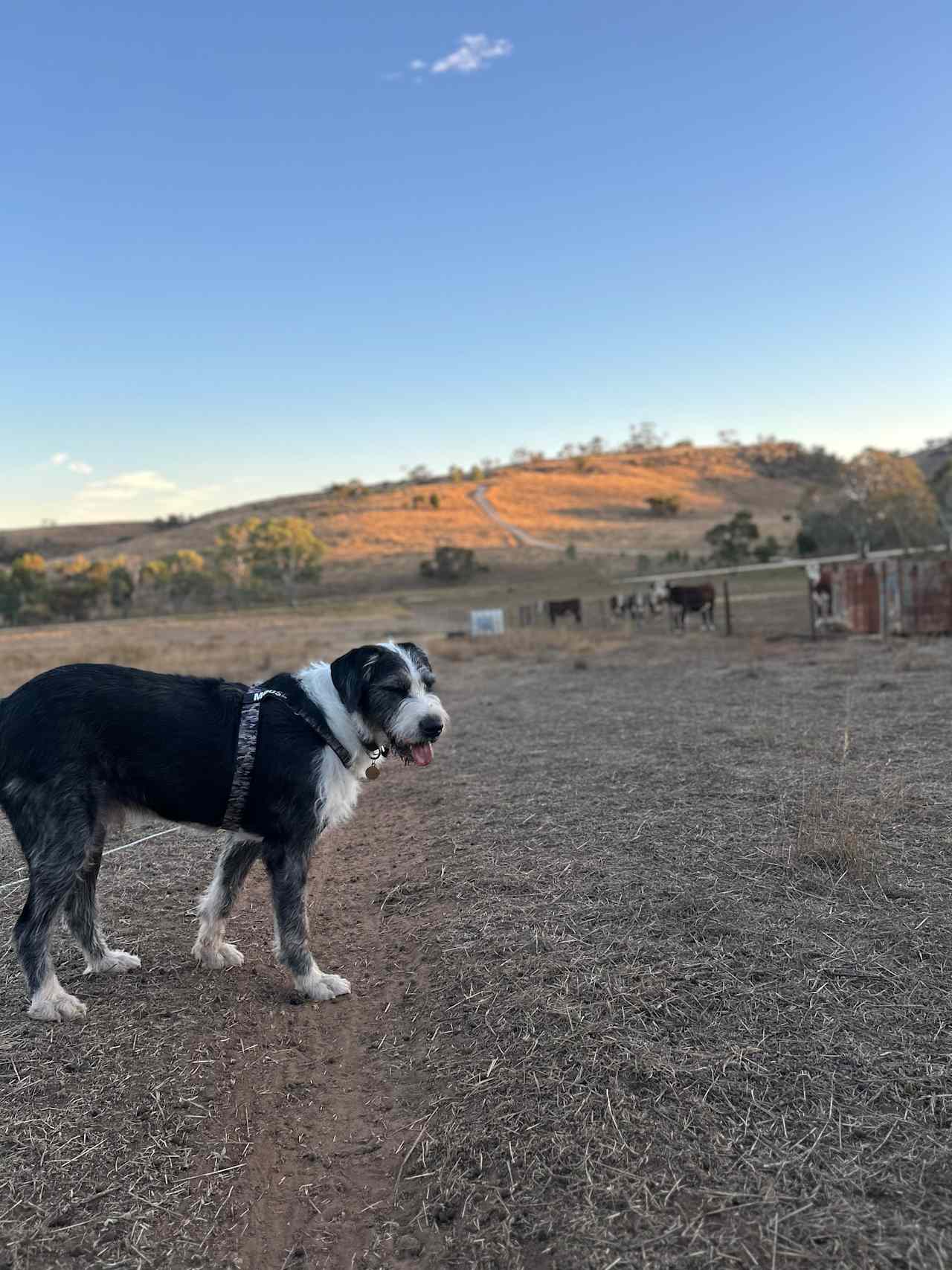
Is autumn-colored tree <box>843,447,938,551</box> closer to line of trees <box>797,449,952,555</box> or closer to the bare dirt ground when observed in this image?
line of trees <box>797,449,952,555</box>

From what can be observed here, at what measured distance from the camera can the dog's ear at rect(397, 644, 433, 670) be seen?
4.39m

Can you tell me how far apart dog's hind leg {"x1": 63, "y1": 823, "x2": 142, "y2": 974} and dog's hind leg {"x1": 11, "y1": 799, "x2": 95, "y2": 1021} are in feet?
0.83

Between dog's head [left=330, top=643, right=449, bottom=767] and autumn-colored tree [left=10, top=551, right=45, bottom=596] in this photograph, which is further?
autumn-colored tree [left=10, top=551, right=45, bottom=596]

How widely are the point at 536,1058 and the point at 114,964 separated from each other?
2.37m

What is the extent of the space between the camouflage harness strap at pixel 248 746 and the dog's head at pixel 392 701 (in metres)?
0.19

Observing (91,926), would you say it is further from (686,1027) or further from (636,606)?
(636,606)

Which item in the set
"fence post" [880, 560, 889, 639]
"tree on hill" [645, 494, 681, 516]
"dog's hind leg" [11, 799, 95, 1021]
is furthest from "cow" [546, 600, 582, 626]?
"tree on hill" [645, 494, 681, 516]

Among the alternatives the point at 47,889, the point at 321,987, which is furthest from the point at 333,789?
the point at 47,889

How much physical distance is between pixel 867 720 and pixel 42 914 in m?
7.63

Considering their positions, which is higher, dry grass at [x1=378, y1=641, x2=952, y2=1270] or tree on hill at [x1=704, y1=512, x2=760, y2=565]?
tree on hill at [x1=704, y1=512, x2=760, y2=565]

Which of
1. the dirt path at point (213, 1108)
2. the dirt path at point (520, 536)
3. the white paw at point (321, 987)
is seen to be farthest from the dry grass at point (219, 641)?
the dirt path at point (520, 536)

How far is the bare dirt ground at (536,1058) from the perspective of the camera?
252 centimetres

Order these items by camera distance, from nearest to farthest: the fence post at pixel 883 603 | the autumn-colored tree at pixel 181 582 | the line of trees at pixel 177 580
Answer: the fence post at pixel 883 603 < the line of trees at pixel 177 580 < the autumn-colored tree at pixel 181 582

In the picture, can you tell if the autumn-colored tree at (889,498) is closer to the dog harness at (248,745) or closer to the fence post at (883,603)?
the fence post at (883,603)
